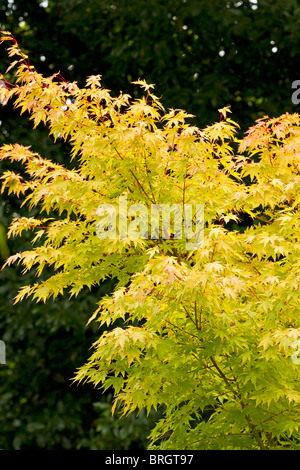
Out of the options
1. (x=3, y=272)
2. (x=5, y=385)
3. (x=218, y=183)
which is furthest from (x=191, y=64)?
(x=5, y=385)

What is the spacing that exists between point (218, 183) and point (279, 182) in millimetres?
431

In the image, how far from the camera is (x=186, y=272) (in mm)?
3041

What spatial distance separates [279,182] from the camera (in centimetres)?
345

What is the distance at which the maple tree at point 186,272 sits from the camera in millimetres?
3205

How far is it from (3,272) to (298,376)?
464 cm

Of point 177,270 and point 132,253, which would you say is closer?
point 177,270

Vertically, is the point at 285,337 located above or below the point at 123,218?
below

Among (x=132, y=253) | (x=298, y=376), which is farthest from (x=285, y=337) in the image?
(x=132, y=253)

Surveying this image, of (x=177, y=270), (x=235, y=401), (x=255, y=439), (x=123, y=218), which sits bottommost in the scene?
(x=255, y=439)

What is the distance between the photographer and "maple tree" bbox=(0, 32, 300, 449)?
3205 mm

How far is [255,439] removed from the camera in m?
3.88

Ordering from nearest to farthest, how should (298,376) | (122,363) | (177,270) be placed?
(177,270)
(298,376)
(122,363)

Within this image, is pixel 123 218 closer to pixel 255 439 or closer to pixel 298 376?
pixel 298 376

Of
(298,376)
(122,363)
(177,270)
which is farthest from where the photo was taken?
(122,363)
